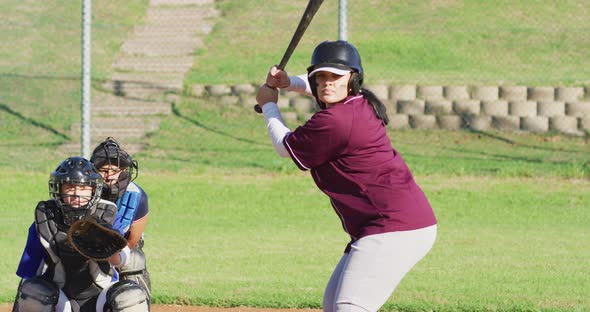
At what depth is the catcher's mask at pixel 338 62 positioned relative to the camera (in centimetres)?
444

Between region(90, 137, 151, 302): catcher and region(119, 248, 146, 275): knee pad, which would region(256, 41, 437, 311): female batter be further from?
region(119, 248, 146, 275): knee pad

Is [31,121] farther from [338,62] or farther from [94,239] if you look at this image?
[338,62]

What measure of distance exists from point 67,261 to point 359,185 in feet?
4.98

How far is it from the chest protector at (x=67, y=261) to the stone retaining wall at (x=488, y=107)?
9681mm

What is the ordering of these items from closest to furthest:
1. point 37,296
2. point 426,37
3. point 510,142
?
1. point 37,296
2. point 510,142
3. point 426,37

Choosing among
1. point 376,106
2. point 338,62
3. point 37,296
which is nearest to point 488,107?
point 376,106

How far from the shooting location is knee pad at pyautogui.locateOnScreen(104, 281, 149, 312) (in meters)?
4.70

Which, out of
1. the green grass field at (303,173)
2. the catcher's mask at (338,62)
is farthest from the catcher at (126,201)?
the green grass field at (303,173)

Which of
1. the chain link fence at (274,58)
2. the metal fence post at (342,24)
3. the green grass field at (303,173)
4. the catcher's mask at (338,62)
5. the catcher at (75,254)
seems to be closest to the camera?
the catcher's mask at (338,62)

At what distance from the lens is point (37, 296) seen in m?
4.67

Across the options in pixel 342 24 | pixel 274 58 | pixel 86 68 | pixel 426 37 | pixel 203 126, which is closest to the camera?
pixel 342 24

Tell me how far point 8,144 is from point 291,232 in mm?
5372

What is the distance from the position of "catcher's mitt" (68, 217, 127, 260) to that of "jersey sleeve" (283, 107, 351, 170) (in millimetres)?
951

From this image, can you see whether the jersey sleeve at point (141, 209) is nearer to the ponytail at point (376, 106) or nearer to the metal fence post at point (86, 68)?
the ponytail at point (376, 106)
